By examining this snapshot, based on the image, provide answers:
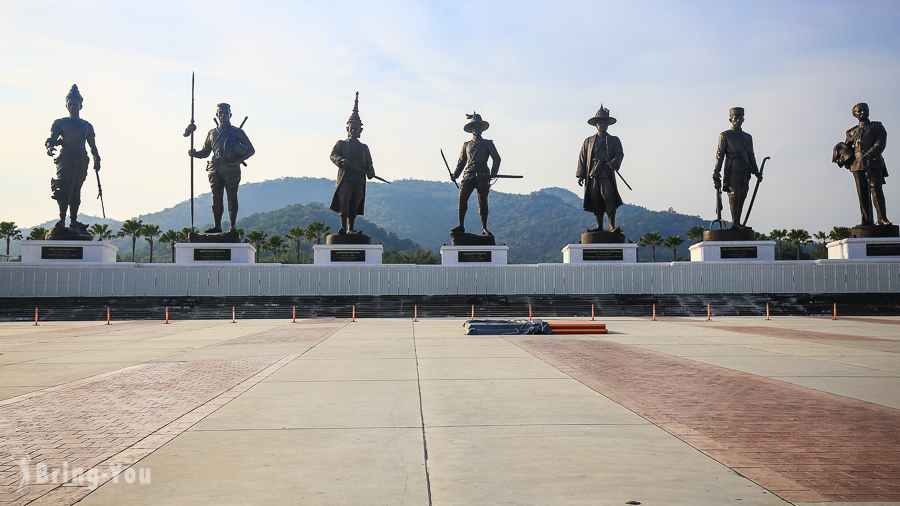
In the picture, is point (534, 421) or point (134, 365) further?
point (134, 365)

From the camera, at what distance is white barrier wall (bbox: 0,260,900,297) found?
32.3m

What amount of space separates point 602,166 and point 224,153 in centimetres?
2118

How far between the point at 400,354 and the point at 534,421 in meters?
6.61

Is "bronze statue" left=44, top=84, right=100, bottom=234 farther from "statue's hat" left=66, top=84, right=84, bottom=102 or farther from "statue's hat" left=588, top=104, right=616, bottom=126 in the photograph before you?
"statue's hat" left=588, top=104, right=616, bottom=126

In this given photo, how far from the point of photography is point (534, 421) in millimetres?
6395

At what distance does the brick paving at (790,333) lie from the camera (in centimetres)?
1606

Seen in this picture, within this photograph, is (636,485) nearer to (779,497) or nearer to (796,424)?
(779,497)

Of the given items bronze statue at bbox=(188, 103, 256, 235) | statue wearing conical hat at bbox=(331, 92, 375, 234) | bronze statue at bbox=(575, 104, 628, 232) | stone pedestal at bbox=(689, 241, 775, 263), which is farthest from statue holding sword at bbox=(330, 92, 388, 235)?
stone pedestal at bbox=(689, 241, 775, 263)

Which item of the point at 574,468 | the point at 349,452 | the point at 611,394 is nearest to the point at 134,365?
the point at 349,452

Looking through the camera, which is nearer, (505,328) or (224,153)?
(505,328)

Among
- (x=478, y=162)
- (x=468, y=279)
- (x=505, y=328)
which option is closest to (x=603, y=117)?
(x=478, y=162)

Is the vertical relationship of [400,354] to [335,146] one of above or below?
below

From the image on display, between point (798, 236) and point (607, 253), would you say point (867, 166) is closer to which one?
point (607, 253)

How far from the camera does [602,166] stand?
3478cm
